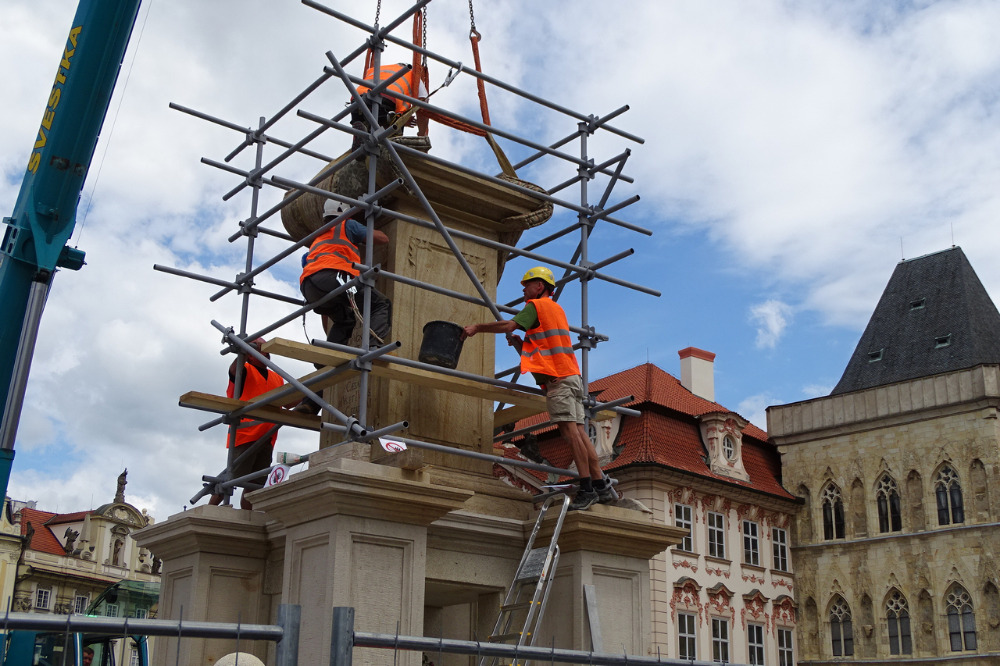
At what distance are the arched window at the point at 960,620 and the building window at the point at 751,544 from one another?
5.29 meters

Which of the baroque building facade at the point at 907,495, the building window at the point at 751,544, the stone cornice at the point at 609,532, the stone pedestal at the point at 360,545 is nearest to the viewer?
the stone pedestal at the point at 360,545

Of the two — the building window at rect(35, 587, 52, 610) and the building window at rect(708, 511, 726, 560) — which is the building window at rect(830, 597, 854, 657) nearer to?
the building window at rect(708, 511, 726, 560)

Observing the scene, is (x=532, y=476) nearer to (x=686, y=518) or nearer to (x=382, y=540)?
(x=686, y=518)

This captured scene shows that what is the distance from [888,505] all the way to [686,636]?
7886mm

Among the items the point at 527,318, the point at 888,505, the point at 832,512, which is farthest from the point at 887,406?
the point at 527,318

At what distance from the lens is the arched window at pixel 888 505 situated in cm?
3347

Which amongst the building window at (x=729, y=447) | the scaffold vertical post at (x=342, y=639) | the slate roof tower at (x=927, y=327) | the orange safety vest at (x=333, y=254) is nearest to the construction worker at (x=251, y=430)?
the orange safety vest at (x=333, y=254)

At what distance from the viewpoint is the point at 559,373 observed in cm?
895

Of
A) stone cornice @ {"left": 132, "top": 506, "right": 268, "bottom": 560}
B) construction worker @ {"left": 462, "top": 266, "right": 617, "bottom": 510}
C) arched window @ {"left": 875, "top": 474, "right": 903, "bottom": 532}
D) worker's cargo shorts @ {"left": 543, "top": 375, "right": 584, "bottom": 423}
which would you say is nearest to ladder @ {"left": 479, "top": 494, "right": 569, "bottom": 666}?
construction worker @ {"left": 462, "top": 266, "right": 617, "bottom": 510}

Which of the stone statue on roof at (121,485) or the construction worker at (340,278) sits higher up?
the stone statue on roof at (121,485)

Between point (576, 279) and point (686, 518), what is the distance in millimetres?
22136

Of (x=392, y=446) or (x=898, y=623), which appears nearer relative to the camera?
(x=392, y=446)

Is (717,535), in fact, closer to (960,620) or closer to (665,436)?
(665,436)

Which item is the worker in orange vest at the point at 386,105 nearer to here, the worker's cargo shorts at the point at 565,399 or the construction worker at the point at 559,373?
the construction worker at the point at 559,373
